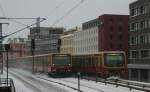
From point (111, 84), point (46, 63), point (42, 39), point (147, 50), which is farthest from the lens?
point (42, 39)

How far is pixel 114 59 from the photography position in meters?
45.7

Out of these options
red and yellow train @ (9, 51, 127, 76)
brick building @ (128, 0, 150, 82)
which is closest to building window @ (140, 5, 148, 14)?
brick building @ (128, 0, 150, 82)

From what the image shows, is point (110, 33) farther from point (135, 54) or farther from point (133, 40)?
point (135, 54)

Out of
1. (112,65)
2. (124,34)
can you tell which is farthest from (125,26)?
(112,65)

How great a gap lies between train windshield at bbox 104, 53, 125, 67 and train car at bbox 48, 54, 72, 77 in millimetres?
9729

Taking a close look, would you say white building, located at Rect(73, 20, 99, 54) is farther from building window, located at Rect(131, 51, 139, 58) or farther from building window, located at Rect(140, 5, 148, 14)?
building window, located at Rect(140, 5, 148, 14)

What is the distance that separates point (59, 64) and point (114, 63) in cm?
1022

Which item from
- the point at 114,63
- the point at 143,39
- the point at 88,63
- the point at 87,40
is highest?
the point at 87,40

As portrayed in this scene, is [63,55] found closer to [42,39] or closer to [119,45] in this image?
[119,45]

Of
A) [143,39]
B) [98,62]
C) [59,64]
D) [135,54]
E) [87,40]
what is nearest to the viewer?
[98,62]

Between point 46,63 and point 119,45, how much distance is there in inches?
2316

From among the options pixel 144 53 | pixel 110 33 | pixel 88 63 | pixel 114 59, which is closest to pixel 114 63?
pixel 114 59

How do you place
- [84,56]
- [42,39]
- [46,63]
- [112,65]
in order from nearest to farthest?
[112,65] → [84,56] → [46,63] → [42,39]

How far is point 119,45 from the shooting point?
114688 millimetres
